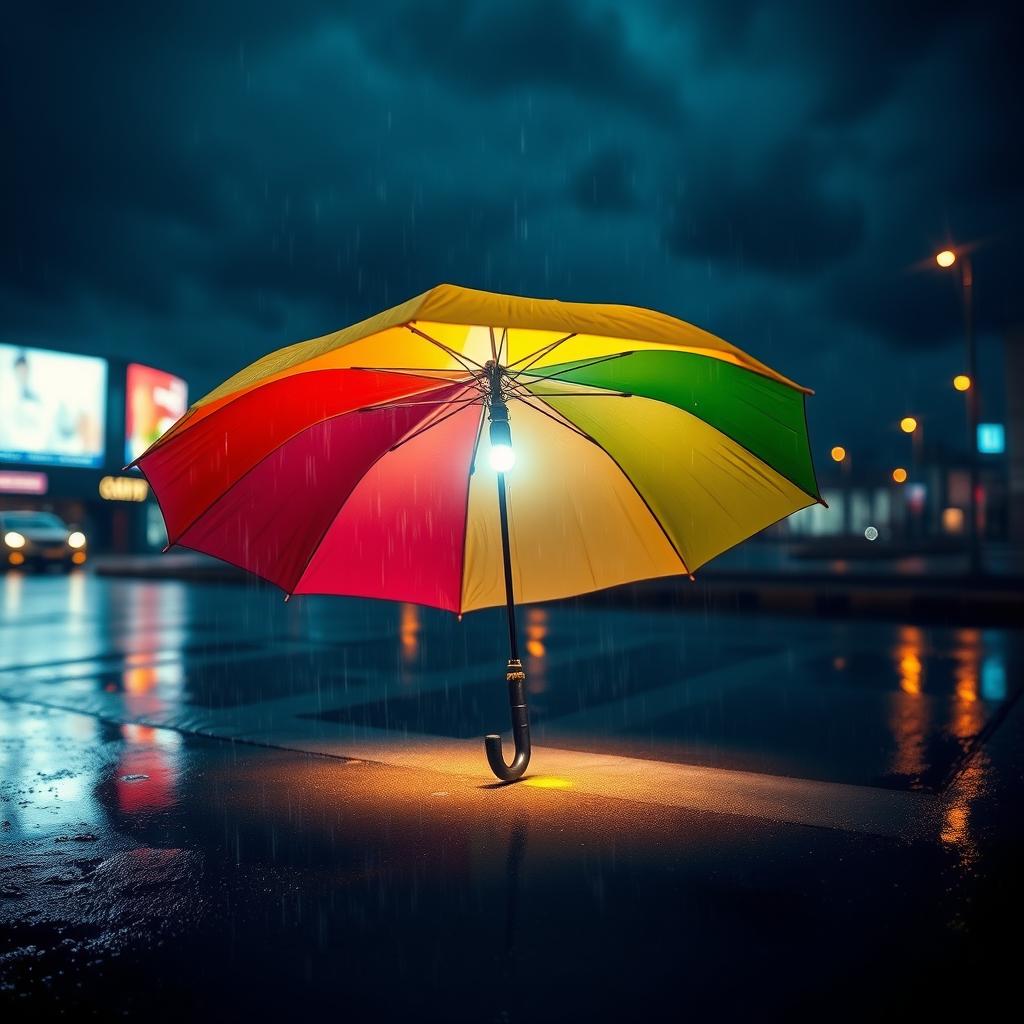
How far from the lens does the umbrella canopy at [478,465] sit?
16.8 ft

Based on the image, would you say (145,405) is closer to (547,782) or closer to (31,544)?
(31,544)

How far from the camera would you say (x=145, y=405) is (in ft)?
185

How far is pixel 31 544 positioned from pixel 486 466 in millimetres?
33001

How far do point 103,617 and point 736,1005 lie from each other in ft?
53.7

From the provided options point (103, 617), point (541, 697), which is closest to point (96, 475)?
point (103, 617)

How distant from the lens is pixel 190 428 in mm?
5055

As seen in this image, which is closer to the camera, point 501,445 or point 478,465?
point 501,445

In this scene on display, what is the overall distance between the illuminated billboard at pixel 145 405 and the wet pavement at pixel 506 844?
4815cm

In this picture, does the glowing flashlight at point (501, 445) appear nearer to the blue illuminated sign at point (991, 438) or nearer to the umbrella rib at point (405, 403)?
the umbrella rib at point (405, 403)

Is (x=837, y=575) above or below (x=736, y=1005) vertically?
above

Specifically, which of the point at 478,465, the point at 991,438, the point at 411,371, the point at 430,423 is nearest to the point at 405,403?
the point at 411,371

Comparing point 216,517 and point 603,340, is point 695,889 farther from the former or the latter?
point 216,517

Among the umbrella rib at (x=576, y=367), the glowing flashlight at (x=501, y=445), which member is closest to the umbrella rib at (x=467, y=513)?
Result: the umbrella rib at (x=576, y=367)

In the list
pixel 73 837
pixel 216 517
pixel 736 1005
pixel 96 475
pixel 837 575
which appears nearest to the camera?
pixel 736 1005
